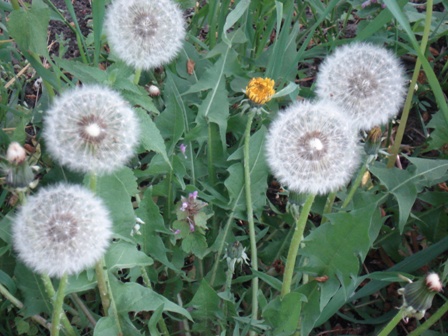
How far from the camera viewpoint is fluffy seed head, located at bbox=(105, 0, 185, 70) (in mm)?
1950

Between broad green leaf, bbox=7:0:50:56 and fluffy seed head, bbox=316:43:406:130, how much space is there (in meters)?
0.96

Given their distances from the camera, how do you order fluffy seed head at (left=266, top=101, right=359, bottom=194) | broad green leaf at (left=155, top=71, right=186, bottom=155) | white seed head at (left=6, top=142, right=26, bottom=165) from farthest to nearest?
broad green leaf at (left=155, top=71, right=186, bottom=155) → fluffy seed head at (left=266, top=101, right=359, bottom=194) → white seed head at (left=6, top=142, right=26, bottom=165)

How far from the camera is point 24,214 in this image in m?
1.56

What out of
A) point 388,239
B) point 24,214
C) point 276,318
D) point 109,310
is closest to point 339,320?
point 388,239

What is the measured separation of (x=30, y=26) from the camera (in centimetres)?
201

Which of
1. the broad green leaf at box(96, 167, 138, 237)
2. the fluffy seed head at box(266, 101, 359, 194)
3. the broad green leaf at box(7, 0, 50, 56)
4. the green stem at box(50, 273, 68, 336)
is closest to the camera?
the green stem at box(50, 273, 68, 336)

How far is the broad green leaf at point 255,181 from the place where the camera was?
2355 mm

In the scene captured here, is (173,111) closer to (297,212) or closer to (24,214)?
(297,212)

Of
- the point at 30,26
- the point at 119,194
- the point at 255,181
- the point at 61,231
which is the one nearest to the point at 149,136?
the point at 119,194

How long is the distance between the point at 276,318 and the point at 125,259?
557 mm

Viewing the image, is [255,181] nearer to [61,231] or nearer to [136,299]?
[136,299]

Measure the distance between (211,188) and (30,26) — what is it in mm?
929

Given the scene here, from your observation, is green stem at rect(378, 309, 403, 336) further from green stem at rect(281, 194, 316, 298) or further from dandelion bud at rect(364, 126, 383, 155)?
dandelion bud at rect(364, 126, 383, 155)

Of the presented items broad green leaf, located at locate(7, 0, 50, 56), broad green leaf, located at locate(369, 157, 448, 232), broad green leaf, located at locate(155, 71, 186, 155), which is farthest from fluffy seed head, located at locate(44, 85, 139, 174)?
broad green leaf, located at locate(369, 157, 448, 232)
